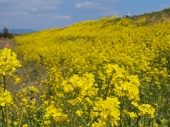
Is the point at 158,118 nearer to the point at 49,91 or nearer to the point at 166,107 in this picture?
the point at 166,107

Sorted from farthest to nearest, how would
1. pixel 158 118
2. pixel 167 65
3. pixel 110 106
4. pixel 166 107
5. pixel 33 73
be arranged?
pixel 33 73 < pixel 167 65 < pixel 166 107 < pixel 158 118 < pixel 110 106

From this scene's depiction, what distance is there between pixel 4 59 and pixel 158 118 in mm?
3310

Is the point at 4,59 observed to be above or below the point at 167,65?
above

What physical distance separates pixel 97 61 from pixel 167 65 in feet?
5.35

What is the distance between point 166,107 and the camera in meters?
5.58

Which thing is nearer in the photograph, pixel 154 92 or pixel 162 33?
pixel 154 92

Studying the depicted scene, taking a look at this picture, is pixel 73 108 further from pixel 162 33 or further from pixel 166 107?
pixel 162 33

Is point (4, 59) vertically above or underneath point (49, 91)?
above

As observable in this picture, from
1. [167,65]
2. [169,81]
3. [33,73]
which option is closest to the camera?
[169,81]

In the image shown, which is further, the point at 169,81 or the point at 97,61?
the point at 97,61

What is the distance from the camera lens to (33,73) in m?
12.1

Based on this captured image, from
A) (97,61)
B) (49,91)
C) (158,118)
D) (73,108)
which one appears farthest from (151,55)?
(73,108)

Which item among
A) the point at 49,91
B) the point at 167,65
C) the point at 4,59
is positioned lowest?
the point at 49,91

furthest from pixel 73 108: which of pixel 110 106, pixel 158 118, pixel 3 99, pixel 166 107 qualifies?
pixel 166 107
